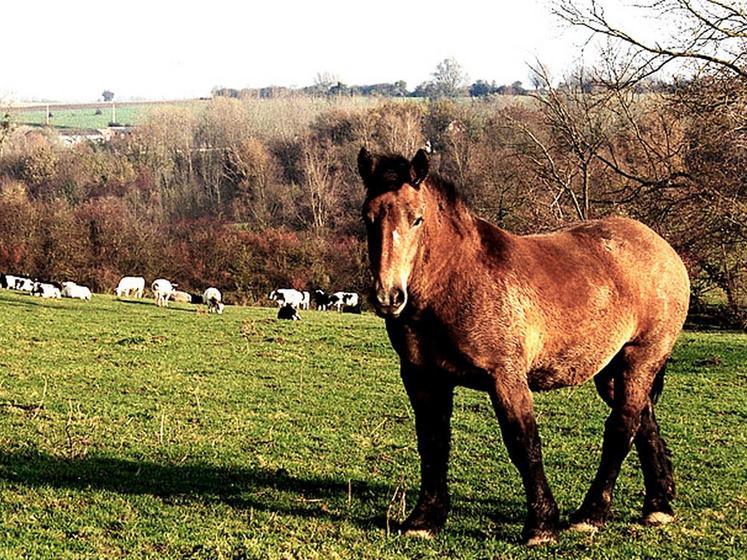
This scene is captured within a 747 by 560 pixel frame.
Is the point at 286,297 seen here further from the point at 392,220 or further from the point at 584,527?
the point at 392,220

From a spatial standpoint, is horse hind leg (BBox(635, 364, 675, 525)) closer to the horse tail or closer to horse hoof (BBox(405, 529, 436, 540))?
the horse tail

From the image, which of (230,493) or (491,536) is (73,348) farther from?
(491,536)

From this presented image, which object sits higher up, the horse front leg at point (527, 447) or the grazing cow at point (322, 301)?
the horse front leg at point (527, 447)

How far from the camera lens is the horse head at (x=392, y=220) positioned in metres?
5.17

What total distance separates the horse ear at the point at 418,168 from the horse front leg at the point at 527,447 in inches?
59.9

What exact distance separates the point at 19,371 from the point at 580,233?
1139 cm

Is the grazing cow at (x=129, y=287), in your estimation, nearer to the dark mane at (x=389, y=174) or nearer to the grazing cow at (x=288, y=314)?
the grazing cow at (x=288, y=314)

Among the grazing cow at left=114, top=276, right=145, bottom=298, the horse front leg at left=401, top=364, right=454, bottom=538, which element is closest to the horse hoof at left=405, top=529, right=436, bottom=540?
the horse front leg at left=401, top=364, right=454, bottom=538

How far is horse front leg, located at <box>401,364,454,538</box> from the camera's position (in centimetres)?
611

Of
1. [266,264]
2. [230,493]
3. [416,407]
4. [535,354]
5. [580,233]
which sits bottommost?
[266,264]

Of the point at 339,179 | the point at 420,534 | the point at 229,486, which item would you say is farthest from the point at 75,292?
the point at 420,534

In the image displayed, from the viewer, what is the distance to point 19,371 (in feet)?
47.2

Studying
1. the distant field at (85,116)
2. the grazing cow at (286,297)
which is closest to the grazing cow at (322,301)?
the grazing cow at (286,297)

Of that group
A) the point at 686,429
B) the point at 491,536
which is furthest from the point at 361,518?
the point at 686,429
